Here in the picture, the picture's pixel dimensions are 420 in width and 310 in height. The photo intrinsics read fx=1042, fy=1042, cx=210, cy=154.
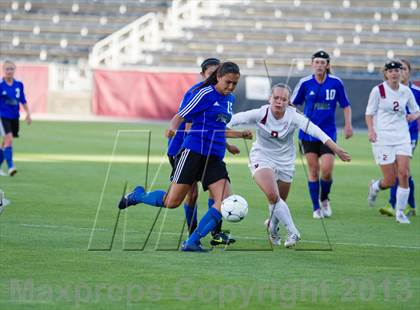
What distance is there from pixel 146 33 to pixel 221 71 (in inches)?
1364

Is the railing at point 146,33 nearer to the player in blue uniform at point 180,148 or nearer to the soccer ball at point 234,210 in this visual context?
the player in blue uniform at point 180,148

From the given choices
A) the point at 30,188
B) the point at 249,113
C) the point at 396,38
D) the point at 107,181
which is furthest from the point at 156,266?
the point at 396,38

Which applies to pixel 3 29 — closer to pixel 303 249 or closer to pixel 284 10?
pixel 284 10

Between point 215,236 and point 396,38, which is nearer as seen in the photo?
point 215,236

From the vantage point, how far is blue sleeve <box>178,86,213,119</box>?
1003 centimetres

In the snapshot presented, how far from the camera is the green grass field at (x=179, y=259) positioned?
7762mm

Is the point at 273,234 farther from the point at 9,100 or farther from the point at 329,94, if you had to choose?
the point at 9,100

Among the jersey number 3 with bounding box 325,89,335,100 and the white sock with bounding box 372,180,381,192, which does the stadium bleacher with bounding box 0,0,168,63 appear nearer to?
the white sock with bounding box 372,180,381,192

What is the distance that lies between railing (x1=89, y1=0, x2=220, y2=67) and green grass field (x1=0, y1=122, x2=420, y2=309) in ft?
82.0

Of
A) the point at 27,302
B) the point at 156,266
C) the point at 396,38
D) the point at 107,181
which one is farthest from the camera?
the point at 396,38

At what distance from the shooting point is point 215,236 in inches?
425

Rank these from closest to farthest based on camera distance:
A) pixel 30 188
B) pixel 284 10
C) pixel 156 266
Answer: pixel 156 266
pixel 30 188
pixel 284 10

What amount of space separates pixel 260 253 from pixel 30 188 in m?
7.20

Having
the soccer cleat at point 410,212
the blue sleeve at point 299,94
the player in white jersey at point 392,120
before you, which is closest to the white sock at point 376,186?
the soccer cleat at point 410,212
